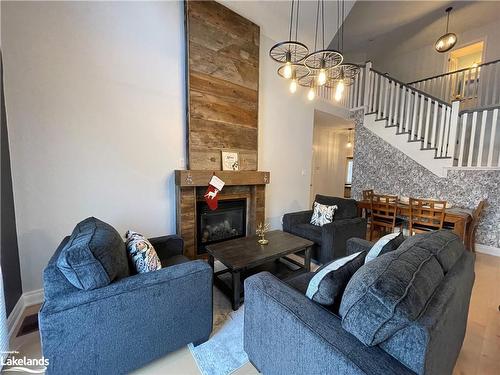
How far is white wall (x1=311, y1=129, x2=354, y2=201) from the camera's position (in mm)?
6445

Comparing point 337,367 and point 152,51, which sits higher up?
point 152,51

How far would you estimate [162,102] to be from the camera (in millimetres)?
2561

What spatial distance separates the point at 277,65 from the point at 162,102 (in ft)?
6.99

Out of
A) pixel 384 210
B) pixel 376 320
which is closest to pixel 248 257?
pixel 376 320

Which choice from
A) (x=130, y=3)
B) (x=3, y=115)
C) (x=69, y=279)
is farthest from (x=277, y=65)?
(x=69, y=279)

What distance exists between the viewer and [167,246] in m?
2.10

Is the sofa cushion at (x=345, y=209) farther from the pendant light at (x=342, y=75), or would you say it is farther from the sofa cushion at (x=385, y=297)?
the sofa cushion at (x=385, y=297)

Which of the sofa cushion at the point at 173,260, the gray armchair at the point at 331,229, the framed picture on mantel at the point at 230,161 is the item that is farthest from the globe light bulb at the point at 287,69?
the sofa cushion at the point at 173,260

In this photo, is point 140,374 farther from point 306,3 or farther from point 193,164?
point 306,3

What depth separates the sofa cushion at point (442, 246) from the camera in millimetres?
1126

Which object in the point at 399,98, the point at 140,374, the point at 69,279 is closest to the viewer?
the point at 69,279

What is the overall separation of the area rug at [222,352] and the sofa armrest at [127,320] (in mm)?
87

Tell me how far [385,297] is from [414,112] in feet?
16.2

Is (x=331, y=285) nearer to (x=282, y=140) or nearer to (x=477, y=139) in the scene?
(x=282, y=140)
